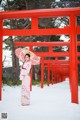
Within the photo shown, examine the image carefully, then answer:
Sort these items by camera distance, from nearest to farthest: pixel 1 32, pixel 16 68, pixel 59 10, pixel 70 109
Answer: pixel 70 109 < pixel 59 10 < pixel 1 32 < pixel 16 68

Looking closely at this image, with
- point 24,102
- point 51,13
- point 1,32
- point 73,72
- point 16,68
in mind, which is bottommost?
point 16,68

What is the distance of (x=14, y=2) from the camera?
13008 millimetres

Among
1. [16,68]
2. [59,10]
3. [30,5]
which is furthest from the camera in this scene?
[16,68]

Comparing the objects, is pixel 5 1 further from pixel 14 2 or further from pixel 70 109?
pixel 70 109

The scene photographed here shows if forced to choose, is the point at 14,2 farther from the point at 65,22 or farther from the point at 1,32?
the point at 1,32

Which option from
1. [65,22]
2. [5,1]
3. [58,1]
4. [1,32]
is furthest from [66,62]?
[1,32]

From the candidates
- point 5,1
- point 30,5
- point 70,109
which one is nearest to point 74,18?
point 70,109

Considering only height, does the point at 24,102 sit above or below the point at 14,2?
below

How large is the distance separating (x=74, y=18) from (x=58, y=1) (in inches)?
249

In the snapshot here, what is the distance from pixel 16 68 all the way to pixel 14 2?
3.61 m

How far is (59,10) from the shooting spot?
16.2 feet

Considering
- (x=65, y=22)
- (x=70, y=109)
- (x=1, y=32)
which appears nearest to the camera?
(x=70, y=109)

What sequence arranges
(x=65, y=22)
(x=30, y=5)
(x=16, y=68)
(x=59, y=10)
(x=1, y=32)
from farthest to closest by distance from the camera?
(x=16, y=68) → (x=30, y=5) → (x=65, y=22) → (x=1, y=32) → (x=59, y=10)

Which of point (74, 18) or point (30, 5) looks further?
point (30, 5)
